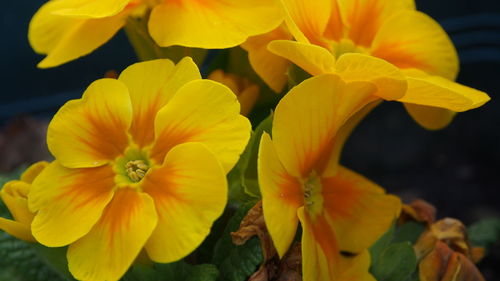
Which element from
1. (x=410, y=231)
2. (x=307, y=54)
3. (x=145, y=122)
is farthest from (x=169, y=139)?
(x=410, y=231)

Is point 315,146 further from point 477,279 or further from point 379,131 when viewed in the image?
point 379,131

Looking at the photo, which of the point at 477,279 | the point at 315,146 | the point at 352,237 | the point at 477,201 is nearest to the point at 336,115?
the point at 315,146

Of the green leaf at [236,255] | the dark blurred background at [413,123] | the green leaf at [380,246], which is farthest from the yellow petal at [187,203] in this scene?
the dark blurred background at [413,123]

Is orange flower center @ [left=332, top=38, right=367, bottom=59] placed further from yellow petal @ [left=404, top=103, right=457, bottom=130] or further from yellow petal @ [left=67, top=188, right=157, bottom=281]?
yellow petal @ [left=67, top=188, right=157, bottom=281]

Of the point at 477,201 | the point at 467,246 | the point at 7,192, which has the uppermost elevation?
the point at 7,192

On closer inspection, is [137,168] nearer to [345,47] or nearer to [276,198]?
[276,198]
